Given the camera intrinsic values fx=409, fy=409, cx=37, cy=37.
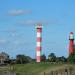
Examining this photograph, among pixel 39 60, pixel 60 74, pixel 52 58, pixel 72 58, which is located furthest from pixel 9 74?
pixel 52 58

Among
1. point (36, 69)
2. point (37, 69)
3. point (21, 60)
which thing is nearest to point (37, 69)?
point (37, 69)

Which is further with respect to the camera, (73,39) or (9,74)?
(73,39)

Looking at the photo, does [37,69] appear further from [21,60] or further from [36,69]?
[21,60]

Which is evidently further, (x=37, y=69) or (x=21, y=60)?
(x=21, y=60)

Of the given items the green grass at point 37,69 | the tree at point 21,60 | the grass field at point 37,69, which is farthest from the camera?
the tree at point 21,60

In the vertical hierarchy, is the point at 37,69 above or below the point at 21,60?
below

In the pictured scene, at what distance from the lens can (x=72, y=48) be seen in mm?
94750

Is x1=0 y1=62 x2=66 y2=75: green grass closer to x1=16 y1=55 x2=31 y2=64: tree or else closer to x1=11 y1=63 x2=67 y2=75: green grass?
x1=11 y1=63 x2=67 y2=75: green grass

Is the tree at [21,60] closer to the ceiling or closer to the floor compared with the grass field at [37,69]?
closer to the ceiling

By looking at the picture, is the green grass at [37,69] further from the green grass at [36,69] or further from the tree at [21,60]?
the tree at [21,60]

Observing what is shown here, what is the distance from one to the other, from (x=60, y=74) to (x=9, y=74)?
10217 millimetres

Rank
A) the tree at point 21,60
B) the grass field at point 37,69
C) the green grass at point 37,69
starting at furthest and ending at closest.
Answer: the tree at point 21,60 → the green grass at point 37,69 → the grass field at point 37,69

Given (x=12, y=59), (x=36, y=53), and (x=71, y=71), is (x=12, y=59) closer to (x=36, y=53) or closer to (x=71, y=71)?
(x=36, y=53)

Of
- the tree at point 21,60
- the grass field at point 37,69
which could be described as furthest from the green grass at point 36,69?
the tree at point 21,60
